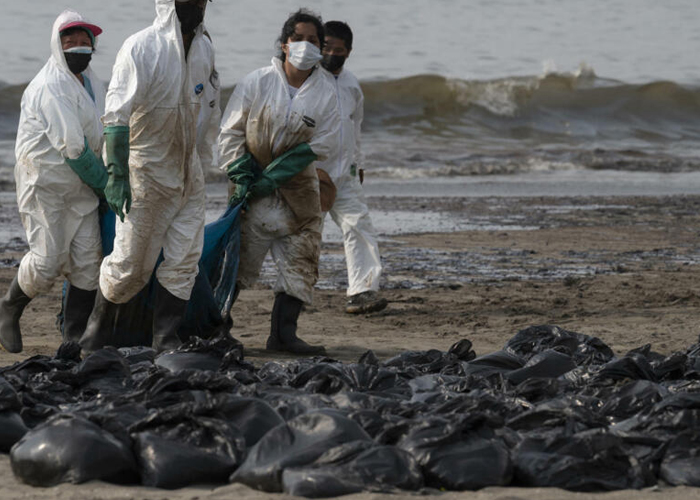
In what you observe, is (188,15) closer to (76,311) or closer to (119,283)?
(119,283)

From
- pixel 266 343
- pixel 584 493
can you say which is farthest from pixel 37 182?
pixel 584 493

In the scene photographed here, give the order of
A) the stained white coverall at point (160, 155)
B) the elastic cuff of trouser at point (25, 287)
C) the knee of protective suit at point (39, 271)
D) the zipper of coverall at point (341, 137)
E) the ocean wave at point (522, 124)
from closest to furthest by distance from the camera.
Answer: the stained white coverall at point (160, 155)
the knee of protective suit at point (39, 271)
the elastic cuff of trouser at point (25, 287)
the zipper of coverall at point (341, 137)
the ocean wave at point (522, 124)

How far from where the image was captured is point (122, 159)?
6.23 meters

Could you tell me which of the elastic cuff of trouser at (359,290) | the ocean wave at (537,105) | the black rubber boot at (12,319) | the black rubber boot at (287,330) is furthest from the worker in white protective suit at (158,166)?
the ocean wave at (537,105)

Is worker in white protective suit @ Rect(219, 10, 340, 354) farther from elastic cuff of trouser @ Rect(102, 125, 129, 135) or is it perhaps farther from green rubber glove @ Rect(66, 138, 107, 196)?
elastic cuff of trouser @ Rect(102, 125, 129, 135)

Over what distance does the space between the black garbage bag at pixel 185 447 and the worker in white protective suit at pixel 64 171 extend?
2639 mm

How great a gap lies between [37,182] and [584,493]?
3.82 meters

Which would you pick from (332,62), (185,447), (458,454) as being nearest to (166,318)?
(332,62)

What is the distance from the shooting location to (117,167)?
245 inches

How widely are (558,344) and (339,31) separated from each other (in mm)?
2887

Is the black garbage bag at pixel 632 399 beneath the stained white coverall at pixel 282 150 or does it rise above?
beneath

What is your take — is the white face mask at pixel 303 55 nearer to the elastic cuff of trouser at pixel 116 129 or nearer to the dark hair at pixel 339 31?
the dark hair at pixel 339 31

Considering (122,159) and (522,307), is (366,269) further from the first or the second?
(122,159)

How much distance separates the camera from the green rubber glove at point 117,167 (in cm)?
617
